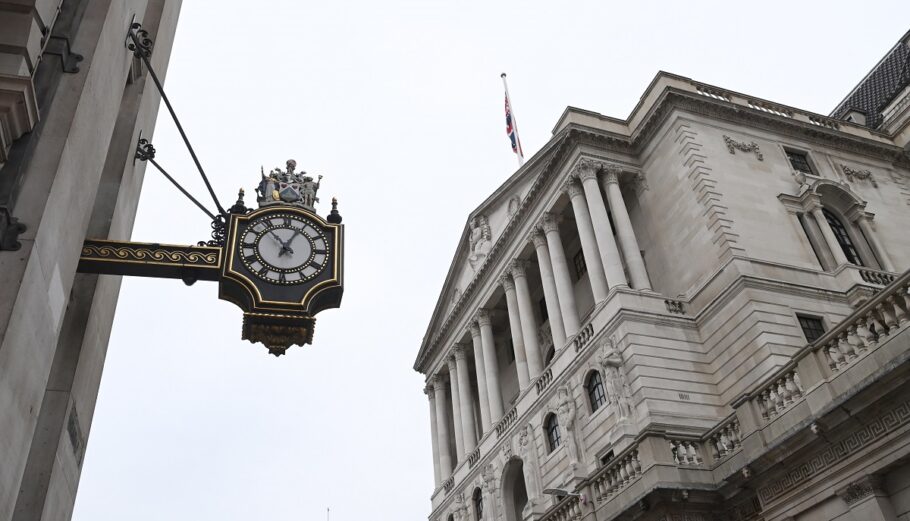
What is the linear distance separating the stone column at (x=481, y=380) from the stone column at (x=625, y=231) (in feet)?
41.0

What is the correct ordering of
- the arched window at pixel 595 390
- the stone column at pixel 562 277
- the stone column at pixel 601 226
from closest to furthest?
the arched window at pixel 595 390 < the stone column at pixel 601 226 < the stone column at pixel 562 277

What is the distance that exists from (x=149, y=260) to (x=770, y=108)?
37.9 metres

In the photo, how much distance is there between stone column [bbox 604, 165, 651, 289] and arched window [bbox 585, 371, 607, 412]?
14.7ft

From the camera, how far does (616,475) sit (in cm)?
2477

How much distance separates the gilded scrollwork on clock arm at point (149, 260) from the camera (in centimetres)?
751

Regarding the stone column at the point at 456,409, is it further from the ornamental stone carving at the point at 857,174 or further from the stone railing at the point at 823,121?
the stone railing at the point at 823,121

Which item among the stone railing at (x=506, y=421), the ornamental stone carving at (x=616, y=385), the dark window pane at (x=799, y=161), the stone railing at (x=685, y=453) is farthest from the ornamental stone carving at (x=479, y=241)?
the stone railing at (x=685, y=453)

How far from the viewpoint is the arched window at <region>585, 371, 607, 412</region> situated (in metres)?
31.0

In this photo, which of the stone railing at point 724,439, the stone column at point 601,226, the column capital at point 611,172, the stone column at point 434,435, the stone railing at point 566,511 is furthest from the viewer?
the stone column at point 434,435

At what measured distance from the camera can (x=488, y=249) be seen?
4628 centimetres

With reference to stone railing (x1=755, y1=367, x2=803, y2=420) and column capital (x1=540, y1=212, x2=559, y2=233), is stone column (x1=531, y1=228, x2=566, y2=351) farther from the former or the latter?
stone railing (x1=755, y1=367, x2=803, y2=420)

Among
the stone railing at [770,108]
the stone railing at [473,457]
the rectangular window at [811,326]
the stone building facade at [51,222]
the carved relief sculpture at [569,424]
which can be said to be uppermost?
the stone railing at [770,108]

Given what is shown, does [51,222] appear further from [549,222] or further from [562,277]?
[549,222]

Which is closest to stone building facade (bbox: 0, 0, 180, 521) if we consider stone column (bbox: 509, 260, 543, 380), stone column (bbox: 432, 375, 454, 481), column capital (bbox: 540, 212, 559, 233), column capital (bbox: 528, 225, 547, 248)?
stone column (bbox: 509, 260, 543, 380)
